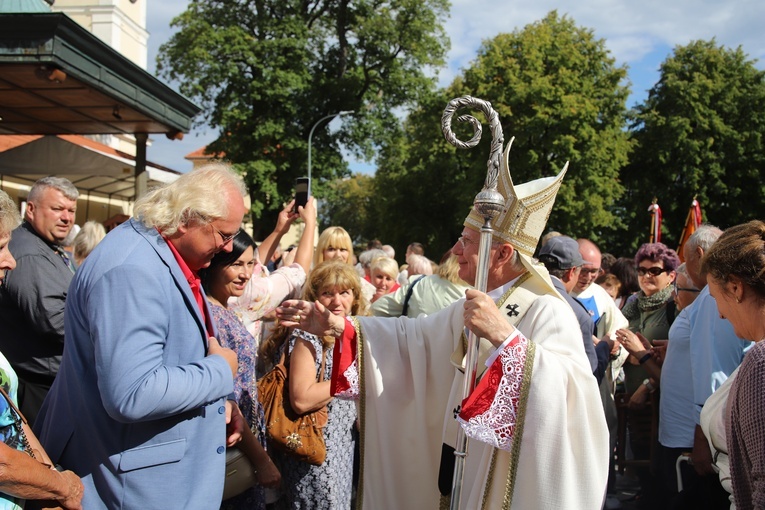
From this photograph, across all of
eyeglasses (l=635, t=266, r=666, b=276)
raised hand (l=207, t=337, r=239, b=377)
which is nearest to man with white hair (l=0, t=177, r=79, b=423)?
raised hand (l=207, t=337, r=239, b=377)

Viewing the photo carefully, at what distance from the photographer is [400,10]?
27.7 m

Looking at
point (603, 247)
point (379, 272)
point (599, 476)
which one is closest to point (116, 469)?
point (599, 476)

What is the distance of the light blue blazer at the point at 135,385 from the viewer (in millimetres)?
2094

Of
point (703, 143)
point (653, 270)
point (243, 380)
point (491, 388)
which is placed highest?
point (703, 143)

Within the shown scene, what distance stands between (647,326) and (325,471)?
9.88ft

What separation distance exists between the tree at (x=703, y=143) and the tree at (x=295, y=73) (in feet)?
31.4

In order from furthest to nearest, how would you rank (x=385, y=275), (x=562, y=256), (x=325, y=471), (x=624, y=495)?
1. (x=385, y=275)
2. (x=624, y=495)
3. (x=562, y=256)
4. (x=325, y=471)

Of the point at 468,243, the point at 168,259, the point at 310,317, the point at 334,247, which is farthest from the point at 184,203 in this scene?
the point at 334,247

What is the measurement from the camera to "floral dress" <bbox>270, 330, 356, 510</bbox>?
3.63m

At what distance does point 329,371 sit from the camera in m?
3.69

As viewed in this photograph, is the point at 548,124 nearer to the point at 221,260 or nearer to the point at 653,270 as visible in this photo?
the point at 653,270

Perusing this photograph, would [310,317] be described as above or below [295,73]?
below

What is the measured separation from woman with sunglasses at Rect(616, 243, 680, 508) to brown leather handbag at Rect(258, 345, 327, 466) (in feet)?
8.64

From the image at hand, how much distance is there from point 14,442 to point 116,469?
0.31 metres
